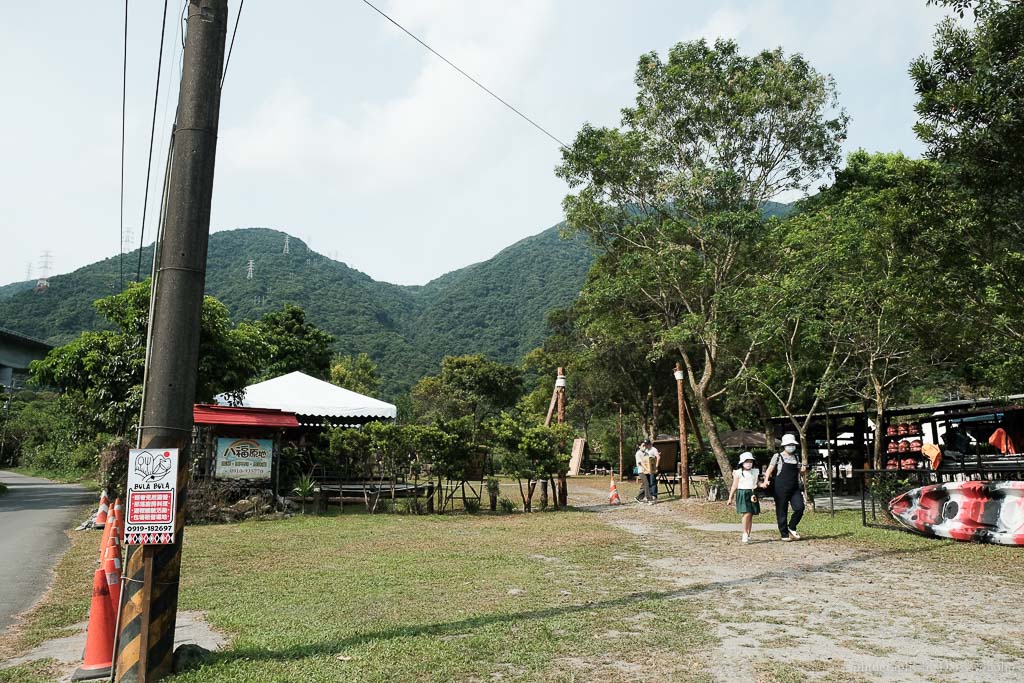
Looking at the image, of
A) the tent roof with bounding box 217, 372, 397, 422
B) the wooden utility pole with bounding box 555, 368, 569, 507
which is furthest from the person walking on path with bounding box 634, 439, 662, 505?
the tent roof with bounding box 217, 372, 397, 422

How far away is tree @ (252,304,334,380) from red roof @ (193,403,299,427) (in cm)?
3210

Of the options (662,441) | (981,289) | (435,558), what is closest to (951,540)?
(981,289)

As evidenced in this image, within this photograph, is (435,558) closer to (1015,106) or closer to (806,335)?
(1015,106)

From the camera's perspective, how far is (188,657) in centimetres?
514

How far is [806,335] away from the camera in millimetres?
18359

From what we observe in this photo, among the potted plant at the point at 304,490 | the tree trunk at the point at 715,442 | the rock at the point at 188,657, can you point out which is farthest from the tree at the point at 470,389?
the rock at the point at 188,657

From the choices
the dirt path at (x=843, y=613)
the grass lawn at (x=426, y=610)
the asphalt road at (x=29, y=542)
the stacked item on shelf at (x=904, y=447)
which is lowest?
the asphalt road at (x=29, y=542)

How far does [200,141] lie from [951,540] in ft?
36.4

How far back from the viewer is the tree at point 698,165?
20094 mm

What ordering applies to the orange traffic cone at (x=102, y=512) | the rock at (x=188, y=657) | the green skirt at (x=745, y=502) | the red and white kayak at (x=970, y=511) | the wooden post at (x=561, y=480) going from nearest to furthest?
the rock at (x=188, y=657) → the red and white kayak at (x=970, y=511) → the green skirt at (x=745, y=502) → the orange traffic cone at (x=102, y=512) → the wooden post at (x=561, y=480)

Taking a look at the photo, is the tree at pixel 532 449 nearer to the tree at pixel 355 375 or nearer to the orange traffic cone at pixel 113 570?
the orange traffic cone at pixel 113 570

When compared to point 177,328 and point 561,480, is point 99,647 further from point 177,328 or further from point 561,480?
point 561,480

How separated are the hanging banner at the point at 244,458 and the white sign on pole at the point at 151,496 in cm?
1185

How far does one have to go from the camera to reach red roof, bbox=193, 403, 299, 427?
16028 mm
